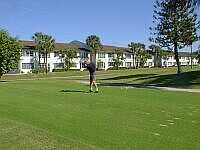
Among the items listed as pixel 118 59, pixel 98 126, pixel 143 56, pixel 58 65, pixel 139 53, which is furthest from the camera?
pixel 139 53

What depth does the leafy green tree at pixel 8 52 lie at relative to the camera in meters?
54.8

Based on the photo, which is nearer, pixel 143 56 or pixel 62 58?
pixel 62 58

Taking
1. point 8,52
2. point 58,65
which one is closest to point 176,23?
point 8,52

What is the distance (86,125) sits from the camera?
1089cm

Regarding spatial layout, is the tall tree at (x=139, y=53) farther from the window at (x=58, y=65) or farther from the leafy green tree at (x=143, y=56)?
the window at (x=58, y=65)

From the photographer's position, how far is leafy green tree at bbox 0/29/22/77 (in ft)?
180

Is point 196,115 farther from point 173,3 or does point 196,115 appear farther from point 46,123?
point 173,3

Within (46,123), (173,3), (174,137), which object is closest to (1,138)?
(46,123)

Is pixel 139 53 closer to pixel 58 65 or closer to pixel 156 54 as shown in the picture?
pixel 156 54

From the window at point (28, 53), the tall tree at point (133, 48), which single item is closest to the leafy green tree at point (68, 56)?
the window at point (28, 53)

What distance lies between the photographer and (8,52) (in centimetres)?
5506

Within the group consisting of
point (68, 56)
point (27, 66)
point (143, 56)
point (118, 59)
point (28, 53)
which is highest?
point (28, 53)

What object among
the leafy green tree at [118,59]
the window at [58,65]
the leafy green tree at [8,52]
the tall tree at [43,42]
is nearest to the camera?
the leafy green tree at [8,52]

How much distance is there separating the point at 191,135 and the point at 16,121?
4503 millimetres
